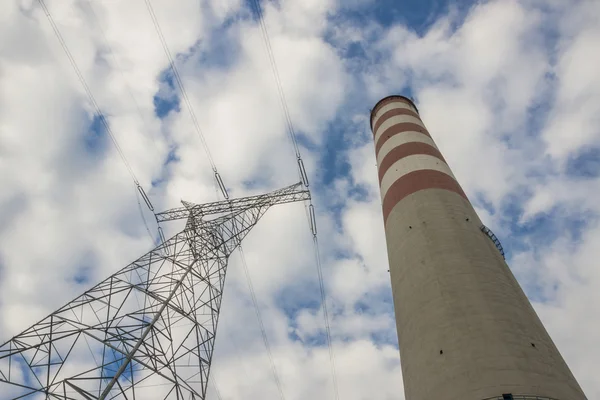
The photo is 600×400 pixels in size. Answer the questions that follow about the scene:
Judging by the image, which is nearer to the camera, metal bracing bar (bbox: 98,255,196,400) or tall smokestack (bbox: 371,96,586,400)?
tall smokestack (bbox: 371,96,586,400)

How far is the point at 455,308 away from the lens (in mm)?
8859

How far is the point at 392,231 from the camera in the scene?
13109 millimetres

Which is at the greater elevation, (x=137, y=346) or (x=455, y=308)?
(x=137, y=346)

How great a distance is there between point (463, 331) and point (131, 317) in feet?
29.4

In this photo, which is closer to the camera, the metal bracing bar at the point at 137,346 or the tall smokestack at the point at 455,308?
the tall smokestack at the point at 455,308

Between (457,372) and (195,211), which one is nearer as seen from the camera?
(457,372)

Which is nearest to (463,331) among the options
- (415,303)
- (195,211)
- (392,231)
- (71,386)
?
(415,303)

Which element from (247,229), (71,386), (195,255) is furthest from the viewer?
(247,229)

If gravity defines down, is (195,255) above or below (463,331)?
above

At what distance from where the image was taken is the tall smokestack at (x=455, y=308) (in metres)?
7.41

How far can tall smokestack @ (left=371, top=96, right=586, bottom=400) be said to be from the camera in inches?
292

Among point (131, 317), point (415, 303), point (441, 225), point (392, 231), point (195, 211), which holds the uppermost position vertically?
point (195, 211)

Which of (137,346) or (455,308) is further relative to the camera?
(137,346)

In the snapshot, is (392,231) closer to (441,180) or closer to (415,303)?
(441,180)
